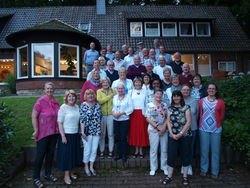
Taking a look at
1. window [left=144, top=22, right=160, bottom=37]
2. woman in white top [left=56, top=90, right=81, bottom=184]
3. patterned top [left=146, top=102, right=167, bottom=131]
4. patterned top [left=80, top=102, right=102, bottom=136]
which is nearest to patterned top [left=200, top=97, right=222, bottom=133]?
patterned top [left=146, top=102, right=167, bottom=131]

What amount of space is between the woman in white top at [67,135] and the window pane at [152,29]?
16.4m

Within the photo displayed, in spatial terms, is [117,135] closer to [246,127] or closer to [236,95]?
[246,127]

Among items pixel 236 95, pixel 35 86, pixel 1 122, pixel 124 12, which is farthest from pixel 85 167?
pixel 124 12

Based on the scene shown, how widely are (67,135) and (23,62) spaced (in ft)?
32.9

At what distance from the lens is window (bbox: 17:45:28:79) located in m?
12.3

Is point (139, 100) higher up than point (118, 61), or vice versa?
point (118, 61)

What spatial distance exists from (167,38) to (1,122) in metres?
17.0

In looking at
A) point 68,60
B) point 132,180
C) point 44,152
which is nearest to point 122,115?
point 132,180

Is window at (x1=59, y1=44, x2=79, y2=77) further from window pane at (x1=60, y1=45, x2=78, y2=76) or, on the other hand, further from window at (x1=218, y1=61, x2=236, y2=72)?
window at (x1=218, y1=61, x2=236, y2=72)

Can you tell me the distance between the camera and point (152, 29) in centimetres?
1934

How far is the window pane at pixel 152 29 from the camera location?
19250mm

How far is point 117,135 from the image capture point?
15.6ft

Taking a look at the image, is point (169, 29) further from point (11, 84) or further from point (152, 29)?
point (11, 84)

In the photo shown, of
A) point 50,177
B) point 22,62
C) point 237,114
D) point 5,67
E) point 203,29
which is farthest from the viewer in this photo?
point 203,29
